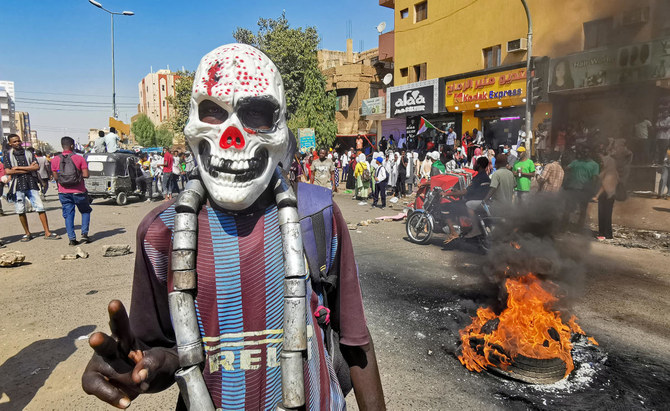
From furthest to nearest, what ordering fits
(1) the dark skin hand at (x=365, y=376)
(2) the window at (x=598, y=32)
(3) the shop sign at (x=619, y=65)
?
(2) the window at (x=598, y=32), (3) the shop sign at (x=619, y=65), (1) the dark skin hand at (x=365, y=376)

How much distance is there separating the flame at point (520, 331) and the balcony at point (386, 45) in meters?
27.2

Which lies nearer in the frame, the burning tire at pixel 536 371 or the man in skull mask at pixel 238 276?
the man in skull mask at pixel 238 276

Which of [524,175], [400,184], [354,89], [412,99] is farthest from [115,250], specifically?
[354,89]

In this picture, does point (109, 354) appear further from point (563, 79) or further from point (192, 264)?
point (563, 79)

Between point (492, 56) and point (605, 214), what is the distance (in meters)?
13.7

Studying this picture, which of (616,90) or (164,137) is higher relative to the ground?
(164,137)

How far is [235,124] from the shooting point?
135 cm

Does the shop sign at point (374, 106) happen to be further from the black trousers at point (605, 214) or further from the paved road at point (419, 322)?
the paved road at point (419, 322)

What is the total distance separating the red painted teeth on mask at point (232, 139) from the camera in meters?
1.34

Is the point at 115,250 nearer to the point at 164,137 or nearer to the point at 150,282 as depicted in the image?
the point at 150,282

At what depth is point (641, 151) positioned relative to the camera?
9367 mm

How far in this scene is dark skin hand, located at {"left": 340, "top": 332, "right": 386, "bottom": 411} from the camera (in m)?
1.48

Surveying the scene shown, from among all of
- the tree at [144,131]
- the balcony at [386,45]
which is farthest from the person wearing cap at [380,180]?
the tree at [144,131]

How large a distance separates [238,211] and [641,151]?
10.7 meters
